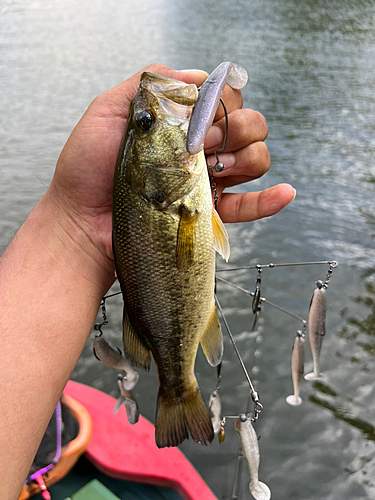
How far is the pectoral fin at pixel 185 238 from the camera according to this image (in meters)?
1.45

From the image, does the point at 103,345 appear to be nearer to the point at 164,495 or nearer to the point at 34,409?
the point at 34,409

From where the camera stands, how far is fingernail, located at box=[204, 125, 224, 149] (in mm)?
1779

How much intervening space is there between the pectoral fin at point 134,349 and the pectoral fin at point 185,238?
0.38 metres

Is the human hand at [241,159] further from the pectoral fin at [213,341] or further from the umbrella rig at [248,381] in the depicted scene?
the pectoral fin at [213,341]

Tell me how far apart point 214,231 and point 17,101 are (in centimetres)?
1330

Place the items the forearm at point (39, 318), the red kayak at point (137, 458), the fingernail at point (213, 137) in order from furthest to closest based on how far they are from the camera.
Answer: the red kayak at point (137, 458) → the fingernail at point (213, 137) → the forearm at point (39, 318)

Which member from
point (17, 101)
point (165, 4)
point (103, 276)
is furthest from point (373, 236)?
point (165, 4)

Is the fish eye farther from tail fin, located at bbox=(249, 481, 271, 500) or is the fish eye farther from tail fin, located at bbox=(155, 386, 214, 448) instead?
tail fin, located at bbox=(249, 481, 271, 500)

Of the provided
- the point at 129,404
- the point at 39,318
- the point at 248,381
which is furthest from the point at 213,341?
the point at 129,404

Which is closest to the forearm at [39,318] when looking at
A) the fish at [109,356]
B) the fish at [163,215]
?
the fish at [163,215]

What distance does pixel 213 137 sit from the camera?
179 centimetres

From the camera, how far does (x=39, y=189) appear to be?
8539 millimetres

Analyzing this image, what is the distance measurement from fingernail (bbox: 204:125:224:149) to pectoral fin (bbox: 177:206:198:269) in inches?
19.2

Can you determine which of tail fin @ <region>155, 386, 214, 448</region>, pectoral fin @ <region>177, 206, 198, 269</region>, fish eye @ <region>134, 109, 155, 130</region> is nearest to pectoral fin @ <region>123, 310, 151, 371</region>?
tail fin @ <region>155, 386, 214, 448</region>
